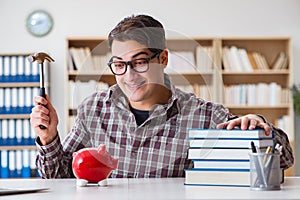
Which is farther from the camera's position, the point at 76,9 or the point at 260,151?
the point at 76,9

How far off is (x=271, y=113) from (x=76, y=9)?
6.53 ft

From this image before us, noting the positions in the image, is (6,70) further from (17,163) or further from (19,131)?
(17,163)

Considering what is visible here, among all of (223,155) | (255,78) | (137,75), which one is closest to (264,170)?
(223,155)

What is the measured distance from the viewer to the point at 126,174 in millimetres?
1867

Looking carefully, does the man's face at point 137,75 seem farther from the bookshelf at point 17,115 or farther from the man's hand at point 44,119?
the bookshelf at point 17,115

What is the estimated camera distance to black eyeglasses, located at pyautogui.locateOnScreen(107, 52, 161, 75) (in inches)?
60.3

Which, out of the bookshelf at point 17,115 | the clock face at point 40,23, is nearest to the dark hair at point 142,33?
the bookshelf at point 17,115

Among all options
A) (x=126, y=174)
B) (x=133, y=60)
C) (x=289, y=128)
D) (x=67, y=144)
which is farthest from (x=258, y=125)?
(x=289, y=128)

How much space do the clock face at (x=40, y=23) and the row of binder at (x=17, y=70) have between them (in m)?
0.35

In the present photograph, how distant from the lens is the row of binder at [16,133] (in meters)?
5.47

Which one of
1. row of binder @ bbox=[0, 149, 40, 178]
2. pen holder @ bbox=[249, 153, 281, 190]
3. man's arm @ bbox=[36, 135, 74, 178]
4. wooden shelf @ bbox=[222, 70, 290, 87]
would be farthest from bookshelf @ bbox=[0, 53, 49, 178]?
pen holder @ bbox=[249, 153, 281, 190]

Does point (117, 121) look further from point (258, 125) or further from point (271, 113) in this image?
point (271, 113)

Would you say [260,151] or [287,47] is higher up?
[287,47]

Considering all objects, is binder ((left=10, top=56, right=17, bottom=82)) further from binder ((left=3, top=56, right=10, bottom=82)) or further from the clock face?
the clock face
